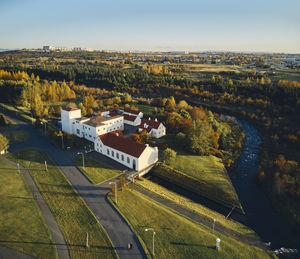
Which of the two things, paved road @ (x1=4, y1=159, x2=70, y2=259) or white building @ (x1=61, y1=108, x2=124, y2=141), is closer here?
paved road @ (x1=4, y1=159, x2=70, y2=259)

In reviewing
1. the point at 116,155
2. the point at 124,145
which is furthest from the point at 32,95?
the point at 124,145

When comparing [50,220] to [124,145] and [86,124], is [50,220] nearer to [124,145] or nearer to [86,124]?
[124,145]

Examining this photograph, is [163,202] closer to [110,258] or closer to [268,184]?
[110,258]

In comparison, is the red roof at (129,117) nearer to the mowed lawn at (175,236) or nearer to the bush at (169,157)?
the bush at (169,157)

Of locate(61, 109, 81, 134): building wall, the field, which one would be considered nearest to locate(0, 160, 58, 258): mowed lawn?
the field

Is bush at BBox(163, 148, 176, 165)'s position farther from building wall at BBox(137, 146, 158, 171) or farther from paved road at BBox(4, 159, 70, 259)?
paved road at BBox(4, 159, 70, 259)
